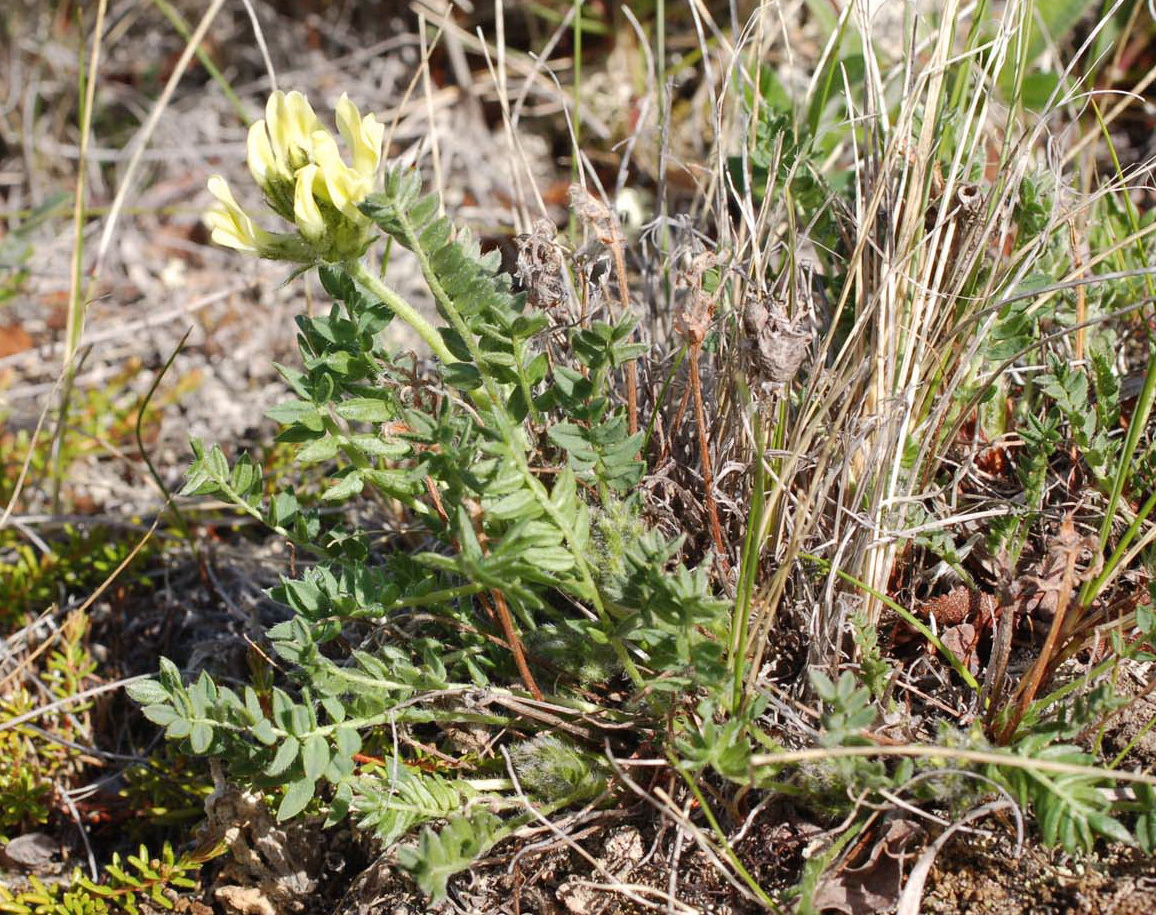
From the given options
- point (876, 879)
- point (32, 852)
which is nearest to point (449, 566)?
point (876, 879)

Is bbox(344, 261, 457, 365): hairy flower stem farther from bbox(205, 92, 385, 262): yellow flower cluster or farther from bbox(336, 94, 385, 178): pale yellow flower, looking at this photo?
bbox(336, 94, 385, 178): pale yellow flower

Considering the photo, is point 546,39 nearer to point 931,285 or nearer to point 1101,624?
point 931,285

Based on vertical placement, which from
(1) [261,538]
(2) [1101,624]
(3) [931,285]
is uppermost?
(3) [931,285]

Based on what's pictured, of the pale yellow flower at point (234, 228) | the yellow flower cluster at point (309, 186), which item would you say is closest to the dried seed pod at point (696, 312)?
the yellow flower cluster at point (309, 186)

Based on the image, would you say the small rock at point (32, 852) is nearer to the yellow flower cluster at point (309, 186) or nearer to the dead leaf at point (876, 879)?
the yellow flower cluster at point (309, 186)

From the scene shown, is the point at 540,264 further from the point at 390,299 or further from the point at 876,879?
the point at 876,879

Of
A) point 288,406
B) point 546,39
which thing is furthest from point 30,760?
point 546,39
